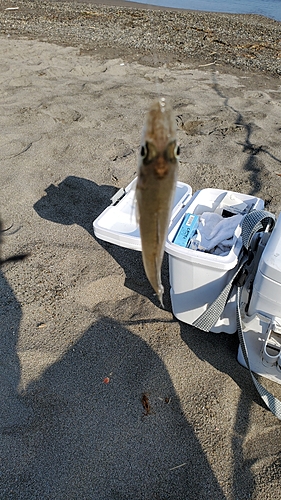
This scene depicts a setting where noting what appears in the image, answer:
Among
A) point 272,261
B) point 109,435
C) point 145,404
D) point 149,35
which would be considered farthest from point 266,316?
point 149,35

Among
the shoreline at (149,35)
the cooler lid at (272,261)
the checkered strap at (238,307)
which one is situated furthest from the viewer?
the shoreline at (149,35)

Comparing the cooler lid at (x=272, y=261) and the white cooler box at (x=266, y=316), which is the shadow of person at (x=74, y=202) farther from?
the cooler lid at (x=272, y=261)

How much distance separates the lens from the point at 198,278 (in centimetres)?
273

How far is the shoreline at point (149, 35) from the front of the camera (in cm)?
923

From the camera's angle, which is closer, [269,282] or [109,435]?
[269,282]

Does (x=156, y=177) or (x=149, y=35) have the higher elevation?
(x=156, y=177)

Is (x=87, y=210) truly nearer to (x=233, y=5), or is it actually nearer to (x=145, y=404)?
(x=145, y=404)

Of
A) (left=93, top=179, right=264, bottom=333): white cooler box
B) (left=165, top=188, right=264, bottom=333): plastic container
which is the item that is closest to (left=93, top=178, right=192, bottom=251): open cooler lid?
(left=93, top=179, right=264, bottom=333): white cooler box

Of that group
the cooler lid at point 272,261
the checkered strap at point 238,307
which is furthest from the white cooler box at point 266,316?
the checkered strap at point 238,307

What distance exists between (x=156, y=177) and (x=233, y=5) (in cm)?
2532

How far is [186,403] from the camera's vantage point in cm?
269

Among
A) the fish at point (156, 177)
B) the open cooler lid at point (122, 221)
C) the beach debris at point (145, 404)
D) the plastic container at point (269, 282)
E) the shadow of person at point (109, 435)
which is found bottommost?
the shadow of person at point (109, 435)

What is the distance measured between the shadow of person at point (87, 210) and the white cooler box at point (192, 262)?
533mm

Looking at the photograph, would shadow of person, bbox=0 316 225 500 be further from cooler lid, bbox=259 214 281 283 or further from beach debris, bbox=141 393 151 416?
cooler lid, bbox=259 214 281 283
